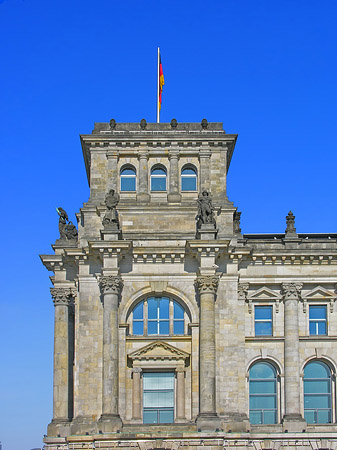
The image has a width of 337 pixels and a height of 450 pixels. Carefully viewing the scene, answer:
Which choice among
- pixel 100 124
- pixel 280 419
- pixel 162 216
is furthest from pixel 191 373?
pixel 100 124

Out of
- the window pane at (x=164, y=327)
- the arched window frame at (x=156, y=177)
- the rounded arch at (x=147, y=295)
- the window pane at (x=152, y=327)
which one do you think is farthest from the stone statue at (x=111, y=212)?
the window pane at (x=164, y=327)

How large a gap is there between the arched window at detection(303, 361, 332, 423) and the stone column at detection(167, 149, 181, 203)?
12323mm

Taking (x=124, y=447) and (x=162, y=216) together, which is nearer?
(x=124, y=447)

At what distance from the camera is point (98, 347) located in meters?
55.7

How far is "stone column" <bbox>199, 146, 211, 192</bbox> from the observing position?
5919 cm

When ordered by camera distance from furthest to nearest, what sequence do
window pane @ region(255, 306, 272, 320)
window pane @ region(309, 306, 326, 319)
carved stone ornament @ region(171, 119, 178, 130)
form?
carved stone ornament @ region(171, 119, 178, 130)
window pane @ region(309, 306, 326, 319)
window pane @ region(255, 306, 272, 320)

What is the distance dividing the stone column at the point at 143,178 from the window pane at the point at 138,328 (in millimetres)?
7366

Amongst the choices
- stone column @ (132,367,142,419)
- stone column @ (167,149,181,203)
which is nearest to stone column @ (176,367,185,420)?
stone column @ (132,367,142,419)

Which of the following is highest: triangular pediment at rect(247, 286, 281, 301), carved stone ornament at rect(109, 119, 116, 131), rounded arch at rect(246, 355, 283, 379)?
carved stone ornament at rect(109, 119, 116, 131)

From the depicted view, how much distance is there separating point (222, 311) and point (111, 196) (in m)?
8.96

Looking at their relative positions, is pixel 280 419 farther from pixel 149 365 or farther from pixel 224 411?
pixel 149 365

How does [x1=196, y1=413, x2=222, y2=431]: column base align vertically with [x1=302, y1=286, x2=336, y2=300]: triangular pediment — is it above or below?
below

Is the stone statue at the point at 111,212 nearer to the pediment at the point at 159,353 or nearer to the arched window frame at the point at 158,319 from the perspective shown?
the arched window frame at the point at 158,319

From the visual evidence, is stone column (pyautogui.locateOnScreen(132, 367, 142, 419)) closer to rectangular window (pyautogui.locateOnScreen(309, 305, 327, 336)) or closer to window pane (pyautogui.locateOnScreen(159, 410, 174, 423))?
window pane (pyautogui.locateOnScreen(159, 410, 174, 423))
